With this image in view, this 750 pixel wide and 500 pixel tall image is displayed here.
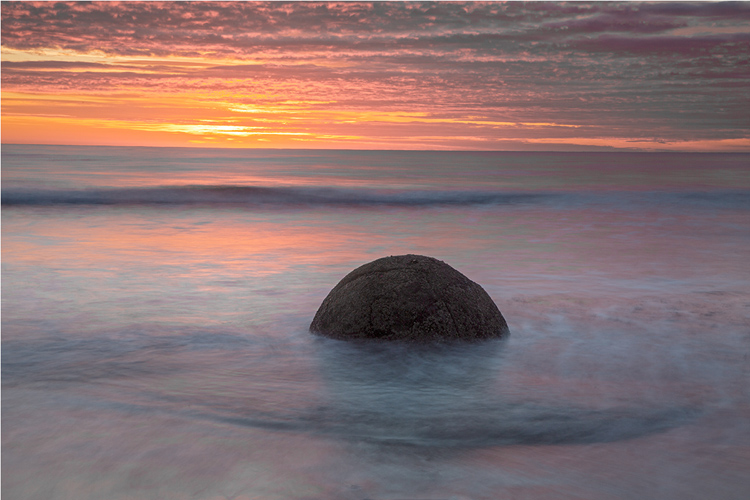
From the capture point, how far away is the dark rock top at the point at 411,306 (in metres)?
5.84

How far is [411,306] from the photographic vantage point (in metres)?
5.89

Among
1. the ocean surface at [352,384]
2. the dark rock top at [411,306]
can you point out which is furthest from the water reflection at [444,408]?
the dark rock top at [411,306]

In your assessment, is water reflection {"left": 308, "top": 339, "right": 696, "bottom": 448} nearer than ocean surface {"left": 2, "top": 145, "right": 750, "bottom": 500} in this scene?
No

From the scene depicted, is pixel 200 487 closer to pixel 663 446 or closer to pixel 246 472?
pixel 246 472

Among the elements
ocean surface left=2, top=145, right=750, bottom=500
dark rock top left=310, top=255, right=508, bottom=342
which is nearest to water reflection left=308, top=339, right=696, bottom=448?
ocean surface left=2, top=145, right=750, bottom=500

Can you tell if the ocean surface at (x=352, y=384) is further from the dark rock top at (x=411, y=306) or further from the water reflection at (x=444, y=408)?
the dark rock top at (x=411, y=306)

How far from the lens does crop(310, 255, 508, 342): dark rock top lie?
584 cm

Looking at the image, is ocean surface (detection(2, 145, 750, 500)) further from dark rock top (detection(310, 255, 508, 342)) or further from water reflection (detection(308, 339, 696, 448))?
dark rock top (detection(310, 255, 508, 342))

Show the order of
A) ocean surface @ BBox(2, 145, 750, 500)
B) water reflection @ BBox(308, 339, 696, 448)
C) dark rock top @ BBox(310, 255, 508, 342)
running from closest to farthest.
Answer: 1. ocean surface @ BBox(2, 145, 750, 500)
2. water reflection @ BBox(308, 339, 696, 448)
3. dark rock top @ BBox(310, 255, 508, 342)

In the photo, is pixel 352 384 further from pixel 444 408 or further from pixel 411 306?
pixel 411 306

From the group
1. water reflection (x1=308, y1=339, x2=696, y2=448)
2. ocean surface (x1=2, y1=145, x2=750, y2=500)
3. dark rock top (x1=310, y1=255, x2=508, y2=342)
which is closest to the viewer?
ocean surface (x1=2, y1=145, x2=750, y2=500)

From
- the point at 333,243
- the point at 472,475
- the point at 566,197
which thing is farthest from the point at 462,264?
the point at 566,197

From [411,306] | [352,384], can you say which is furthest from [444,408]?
[411,306]

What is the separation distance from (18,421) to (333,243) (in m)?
9.94
